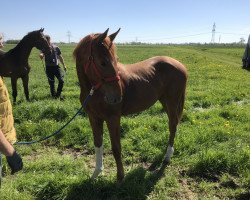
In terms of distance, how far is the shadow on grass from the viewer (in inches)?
173

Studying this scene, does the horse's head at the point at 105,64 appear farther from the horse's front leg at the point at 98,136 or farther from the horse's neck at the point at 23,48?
the horse's neck at the point at 23,48

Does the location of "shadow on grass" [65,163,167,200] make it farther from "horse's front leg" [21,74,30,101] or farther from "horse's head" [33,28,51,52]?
"horse's head" [33,28,51,52]

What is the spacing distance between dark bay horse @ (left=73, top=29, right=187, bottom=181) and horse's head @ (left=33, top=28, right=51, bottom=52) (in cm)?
580

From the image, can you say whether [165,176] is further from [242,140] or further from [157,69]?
[242,140]

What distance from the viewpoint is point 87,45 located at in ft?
13.2

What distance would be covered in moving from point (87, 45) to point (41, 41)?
6.87m

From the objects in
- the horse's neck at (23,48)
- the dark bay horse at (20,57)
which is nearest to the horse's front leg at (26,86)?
the dark bay horse at (20,57)

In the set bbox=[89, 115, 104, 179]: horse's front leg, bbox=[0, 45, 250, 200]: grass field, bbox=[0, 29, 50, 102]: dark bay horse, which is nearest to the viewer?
bbox=[0, 45, 250, 200]: grass field

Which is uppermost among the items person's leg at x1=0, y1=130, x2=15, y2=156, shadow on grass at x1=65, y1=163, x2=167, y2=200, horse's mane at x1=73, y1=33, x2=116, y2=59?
horse's mane at x1=73, y1=33, x2=116, y2=59

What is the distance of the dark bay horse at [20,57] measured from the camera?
10.3 m

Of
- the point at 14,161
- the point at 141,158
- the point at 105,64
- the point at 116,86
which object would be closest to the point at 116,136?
the point at 116,86

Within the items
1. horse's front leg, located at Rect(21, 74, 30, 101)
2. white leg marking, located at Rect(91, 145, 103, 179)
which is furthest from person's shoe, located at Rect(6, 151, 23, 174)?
horse's front leg, located at Rect(21, 74, 30, 101)

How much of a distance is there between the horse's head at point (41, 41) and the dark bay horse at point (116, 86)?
5.80 m

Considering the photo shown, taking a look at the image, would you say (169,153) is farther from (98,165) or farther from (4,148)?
(4,148)
